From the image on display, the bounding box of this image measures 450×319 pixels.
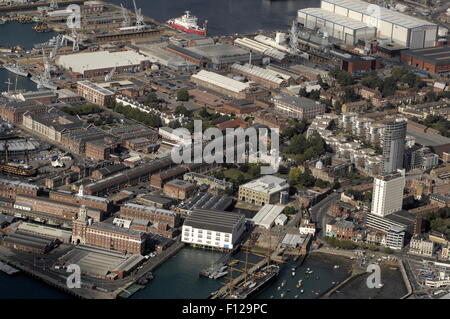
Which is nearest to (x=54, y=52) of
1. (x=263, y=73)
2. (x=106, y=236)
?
(x=263, y=73)

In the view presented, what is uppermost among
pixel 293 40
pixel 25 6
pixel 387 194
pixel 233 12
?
pixel 387 194

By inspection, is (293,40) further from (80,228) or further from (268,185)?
(80,228)

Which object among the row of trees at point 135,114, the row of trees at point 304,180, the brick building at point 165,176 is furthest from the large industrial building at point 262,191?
the row of trees at point 135,114

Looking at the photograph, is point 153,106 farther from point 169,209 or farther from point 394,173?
point 394,173

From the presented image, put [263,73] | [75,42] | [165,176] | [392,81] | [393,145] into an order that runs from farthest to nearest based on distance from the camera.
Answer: [75,42]
[263,73]
[392,81]
[393,145]
[165,176]

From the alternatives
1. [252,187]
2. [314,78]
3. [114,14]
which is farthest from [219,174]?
[114,14]

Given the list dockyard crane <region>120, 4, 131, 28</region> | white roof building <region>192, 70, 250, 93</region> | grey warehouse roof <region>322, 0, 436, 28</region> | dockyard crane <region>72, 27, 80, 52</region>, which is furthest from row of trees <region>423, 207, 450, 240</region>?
dockyard crane <region>120, 4, 131, 28</region>
